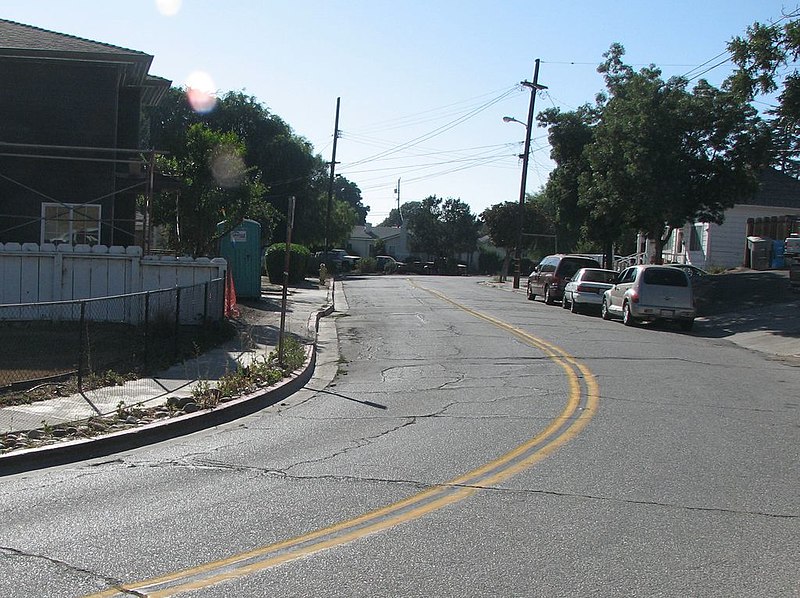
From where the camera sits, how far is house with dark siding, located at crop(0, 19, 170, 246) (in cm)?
2112

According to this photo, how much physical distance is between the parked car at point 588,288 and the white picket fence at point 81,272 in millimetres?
14044

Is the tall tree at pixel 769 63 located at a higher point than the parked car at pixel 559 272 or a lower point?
higher

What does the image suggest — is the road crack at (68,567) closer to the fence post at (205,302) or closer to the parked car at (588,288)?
the fence post at (205,302)

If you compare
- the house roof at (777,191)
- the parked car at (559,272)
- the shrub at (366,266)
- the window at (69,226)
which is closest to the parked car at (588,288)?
the parked car at (559,272)

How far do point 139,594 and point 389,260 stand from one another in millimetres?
71248

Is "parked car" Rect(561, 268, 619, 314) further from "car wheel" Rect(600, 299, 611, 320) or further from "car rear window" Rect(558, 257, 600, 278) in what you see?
"car rear window" Rect(558, 257, 600, 278)

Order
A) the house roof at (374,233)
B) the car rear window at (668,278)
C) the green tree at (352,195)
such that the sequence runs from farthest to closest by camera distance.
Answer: the green tree at (352,195), the house roof at (374,233), the car rear window at (668,278)

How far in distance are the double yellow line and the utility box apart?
90.4 ft

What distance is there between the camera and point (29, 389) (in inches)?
437

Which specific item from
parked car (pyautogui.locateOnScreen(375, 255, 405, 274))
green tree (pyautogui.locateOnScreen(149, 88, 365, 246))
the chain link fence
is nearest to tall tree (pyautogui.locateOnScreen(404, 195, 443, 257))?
parked car (pyautogui.locateOnScreen(375, 255, 405, 274))

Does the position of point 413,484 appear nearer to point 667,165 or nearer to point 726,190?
point 667,165

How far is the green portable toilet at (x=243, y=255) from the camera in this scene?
2550cm

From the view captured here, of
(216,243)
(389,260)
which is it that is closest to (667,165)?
(216,243)

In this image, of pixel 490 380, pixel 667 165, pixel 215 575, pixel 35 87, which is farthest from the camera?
pixel 667 165
